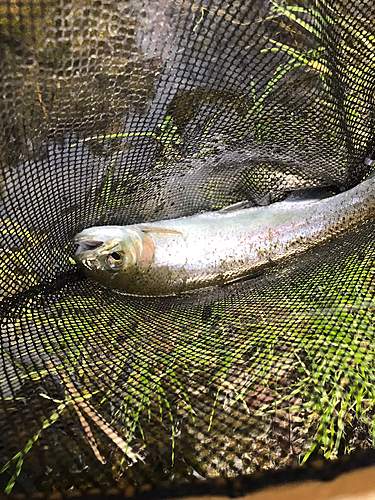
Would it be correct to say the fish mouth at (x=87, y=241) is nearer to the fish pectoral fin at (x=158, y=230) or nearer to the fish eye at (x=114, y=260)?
the fish eye at (x=114, y=260)

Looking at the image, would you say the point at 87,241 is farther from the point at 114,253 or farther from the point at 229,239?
the point at 229,239

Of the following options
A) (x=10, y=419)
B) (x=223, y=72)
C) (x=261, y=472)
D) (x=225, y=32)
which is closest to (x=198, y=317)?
(x=261, y=472)

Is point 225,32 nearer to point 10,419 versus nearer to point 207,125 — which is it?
point 207,125

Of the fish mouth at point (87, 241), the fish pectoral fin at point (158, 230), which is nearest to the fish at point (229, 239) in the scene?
the fish pectoral fin at point (158, 230)

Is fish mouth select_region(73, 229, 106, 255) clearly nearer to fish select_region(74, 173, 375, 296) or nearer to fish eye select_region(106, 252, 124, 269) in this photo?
fish eye select_region(106, 252, 124, 269)

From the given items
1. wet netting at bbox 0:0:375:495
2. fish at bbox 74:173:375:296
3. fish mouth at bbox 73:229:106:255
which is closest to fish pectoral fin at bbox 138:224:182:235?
fish at bbox 74:173:375:296

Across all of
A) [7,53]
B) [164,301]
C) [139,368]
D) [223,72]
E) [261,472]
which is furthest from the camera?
[164,301]
